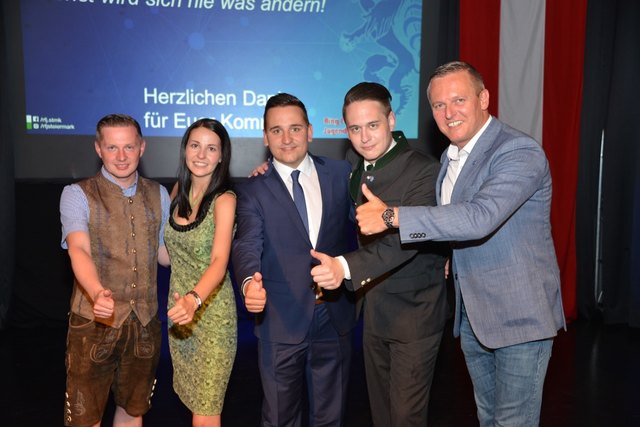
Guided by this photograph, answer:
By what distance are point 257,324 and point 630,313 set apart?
411cm

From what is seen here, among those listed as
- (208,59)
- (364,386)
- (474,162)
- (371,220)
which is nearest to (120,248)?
(371,220)

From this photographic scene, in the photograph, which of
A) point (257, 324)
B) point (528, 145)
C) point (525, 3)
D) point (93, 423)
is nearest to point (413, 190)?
point (528, 145)

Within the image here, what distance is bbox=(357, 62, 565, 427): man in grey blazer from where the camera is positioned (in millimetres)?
A: 1918

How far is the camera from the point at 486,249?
2.09 m

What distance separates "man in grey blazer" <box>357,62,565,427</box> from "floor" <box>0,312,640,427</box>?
1412 mm

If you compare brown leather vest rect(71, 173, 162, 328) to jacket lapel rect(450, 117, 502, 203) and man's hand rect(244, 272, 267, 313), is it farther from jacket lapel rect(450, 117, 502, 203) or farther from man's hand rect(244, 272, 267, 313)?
jacket lapel rect(450, 117, 502, 203)

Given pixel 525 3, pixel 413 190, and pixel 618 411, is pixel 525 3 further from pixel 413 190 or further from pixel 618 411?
pixel 413 190

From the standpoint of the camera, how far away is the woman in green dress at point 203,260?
7.90 feet

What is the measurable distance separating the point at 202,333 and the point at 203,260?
0.31 meters

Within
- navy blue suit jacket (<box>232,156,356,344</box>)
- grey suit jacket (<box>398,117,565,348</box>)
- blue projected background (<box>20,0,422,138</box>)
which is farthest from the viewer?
blue projected background (<box>20,0,422,138</box>)

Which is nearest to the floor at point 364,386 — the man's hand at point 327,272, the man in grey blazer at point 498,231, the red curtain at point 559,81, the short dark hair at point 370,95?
the red curtain at point 559,81

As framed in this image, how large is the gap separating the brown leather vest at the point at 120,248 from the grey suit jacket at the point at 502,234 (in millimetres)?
1132

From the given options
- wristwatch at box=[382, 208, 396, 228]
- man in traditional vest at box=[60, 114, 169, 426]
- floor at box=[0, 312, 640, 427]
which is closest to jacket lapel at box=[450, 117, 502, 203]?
wristwatch at box=[382, 208, 396, 228]

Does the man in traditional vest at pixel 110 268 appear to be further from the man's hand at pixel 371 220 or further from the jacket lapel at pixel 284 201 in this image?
the man's hand at pixel 371 220
